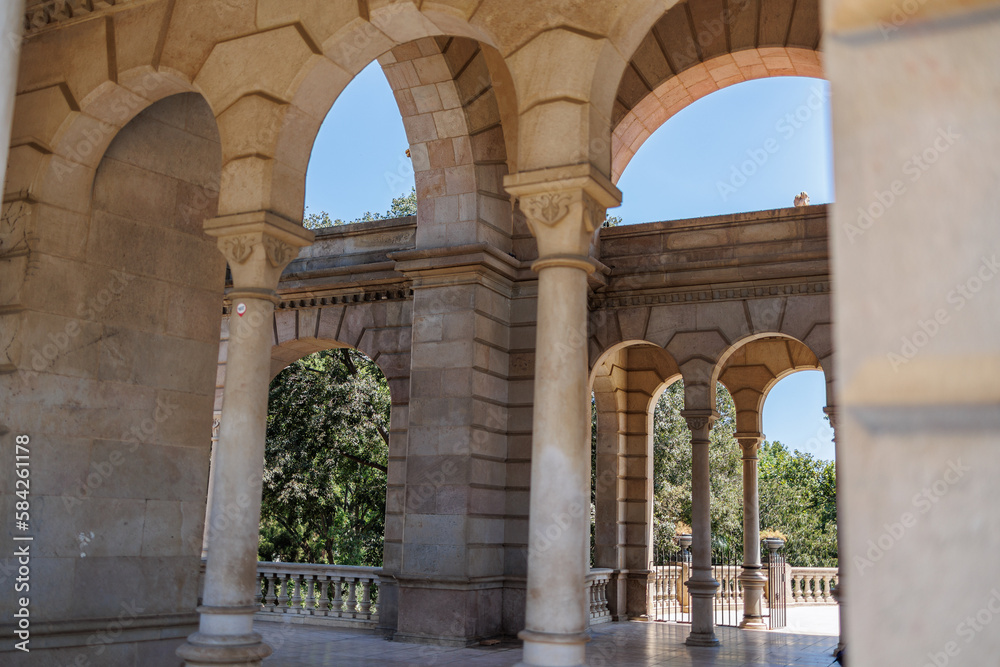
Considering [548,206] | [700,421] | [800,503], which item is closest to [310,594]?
[700,421]

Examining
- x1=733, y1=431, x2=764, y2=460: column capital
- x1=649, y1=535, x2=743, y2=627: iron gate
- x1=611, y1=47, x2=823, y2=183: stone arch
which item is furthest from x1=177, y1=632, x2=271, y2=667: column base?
x1=733, y1=431, x2=764, y2=460: column capital

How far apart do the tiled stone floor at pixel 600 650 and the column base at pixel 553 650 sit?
4284mm

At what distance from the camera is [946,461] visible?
136cm

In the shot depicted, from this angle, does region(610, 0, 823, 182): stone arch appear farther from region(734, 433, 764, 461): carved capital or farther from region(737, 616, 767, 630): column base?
region(737, 616, 767, 630): column base

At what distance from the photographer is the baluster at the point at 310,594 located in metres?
14.6

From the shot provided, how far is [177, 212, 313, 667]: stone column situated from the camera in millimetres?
7117

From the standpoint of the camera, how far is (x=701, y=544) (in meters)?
14.5

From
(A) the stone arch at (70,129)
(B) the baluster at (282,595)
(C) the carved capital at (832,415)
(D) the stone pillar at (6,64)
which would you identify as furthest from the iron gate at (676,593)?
(D) the stone pillar at (6,64)

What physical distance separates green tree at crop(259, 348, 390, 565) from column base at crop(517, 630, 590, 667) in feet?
65.8

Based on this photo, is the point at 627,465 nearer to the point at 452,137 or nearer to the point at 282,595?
the point at 282,595

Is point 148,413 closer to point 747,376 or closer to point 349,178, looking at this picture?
point 747,376

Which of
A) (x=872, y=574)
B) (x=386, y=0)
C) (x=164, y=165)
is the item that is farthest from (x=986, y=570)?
(x=164, y=165)

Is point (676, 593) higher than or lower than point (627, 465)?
lower

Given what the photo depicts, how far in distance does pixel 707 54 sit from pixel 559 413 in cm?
915
